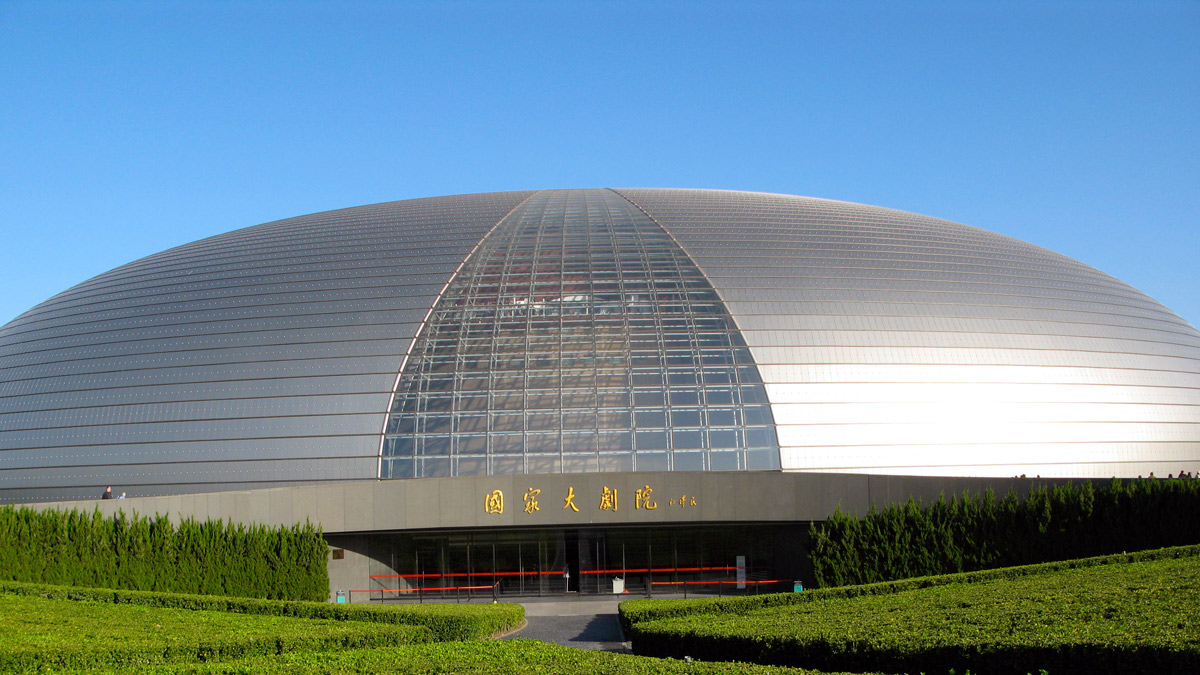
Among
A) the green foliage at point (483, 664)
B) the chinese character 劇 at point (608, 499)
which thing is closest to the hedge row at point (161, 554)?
the chinese character 劇 at point (608, 499)

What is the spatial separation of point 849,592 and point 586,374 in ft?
41.9

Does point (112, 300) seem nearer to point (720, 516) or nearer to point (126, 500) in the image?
point (126, 500)

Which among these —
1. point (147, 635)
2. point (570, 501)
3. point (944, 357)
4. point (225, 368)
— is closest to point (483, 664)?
point (147, 635)

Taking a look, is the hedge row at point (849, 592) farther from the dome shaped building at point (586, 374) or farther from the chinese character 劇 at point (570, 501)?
the chinese character 劇 at point (570, 501)

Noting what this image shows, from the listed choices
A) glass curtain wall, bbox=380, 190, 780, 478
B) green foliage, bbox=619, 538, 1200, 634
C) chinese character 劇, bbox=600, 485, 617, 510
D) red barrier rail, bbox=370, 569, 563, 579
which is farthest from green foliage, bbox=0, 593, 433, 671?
A: chinese character 劇, bbox=600, 485, 617, 510

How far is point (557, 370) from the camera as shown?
33.5 meters

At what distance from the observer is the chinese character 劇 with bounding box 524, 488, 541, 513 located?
3090 centimetres

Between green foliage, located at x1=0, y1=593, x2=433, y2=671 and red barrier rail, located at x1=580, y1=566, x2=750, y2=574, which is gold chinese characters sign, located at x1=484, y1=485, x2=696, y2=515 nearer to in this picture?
red barrier rail, located at x1=580, y1=566, x2=750, y2=574

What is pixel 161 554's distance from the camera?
29.0m

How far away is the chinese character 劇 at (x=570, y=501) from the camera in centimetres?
3077

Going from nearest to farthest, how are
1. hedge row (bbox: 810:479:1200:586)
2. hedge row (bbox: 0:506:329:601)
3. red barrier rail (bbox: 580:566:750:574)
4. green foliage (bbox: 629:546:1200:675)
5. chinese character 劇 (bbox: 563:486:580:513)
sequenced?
green foliage (bbox: 629:546:1200:675) → hedge row (bbox: 810:479:1200:586) → hedge row (bbox: 0:506:329:601) → chinese character 劇 (bbox: 563:486:580:513) → red barrier rail (bbox: 580:566:750:574)

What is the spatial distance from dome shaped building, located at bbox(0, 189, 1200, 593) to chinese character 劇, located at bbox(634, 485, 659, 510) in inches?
5.4

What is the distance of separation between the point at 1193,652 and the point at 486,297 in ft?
93.2

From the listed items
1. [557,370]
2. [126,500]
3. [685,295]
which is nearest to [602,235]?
[685,295]
